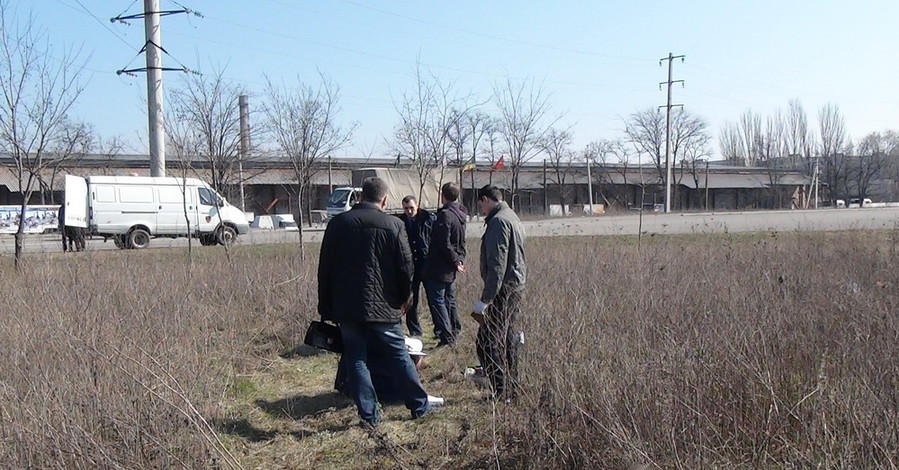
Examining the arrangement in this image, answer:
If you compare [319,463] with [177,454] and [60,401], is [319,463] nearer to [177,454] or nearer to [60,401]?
[177,454]

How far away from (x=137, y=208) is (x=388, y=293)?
1972 centimetres

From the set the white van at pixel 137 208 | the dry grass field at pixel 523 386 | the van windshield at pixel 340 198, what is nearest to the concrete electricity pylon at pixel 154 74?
the white van at pixel 137 208

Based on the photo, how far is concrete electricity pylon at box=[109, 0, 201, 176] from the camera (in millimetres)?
15984

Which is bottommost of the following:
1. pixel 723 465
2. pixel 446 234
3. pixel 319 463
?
pixel 319 463

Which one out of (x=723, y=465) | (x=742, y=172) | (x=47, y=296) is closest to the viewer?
(x=723, y=465)

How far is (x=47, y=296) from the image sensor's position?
7.27m

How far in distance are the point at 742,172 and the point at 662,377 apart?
6734 centimetres

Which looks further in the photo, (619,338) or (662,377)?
(619,338)

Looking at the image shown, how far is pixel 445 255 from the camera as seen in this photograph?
291 inches

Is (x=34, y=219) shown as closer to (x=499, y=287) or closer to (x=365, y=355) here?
(x=365, y=355)

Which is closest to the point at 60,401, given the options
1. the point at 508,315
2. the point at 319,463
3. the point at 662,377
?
the point at 319,463

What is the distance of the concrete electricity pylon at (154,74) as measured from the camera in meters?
16.0

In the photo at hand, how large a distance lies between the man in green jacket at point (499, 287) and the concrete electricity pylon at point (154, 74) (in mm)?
11068

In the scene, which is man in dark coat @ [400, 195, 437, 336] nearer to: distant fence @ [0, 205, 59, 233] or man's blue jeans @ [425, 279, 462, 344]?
man's blue jeans @ [425, 279, 462, 344]
